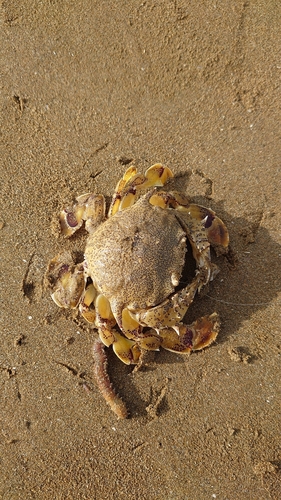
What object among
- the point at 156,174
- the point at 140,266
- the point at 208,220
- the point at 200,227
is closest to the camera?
the point at 140,266

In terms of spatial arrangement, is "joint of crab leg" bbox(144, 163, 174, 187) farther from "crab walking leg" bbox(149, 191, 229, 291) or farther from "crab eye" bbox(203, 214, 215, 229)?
→ "crab eye" bbox(203, 214, 215, 229)

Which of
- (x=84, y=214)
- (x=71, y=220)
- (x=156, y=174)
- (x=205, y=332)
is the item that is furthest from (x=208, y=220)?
(x=71, y=220)

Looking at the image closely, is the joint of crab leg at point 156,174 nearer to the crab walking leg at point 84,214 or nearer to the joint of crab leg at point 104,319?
the crab walking leg at point 84,214

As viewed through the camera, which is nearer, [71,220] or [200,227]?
[200,227]

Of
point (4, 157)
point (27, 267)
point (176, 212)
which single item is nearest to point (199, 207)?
point (176, 212)

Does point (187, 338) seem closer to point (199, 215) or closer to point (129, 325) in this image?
point (129, 325)

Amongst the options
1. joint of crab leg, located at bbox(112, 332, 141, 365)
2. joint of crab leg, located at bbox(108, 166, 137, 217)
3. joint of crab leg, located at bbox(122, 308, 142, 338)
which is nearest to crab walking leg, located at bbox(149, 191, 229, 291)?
joint of crab leg, located at bbox(108, 166, 137, 217)
